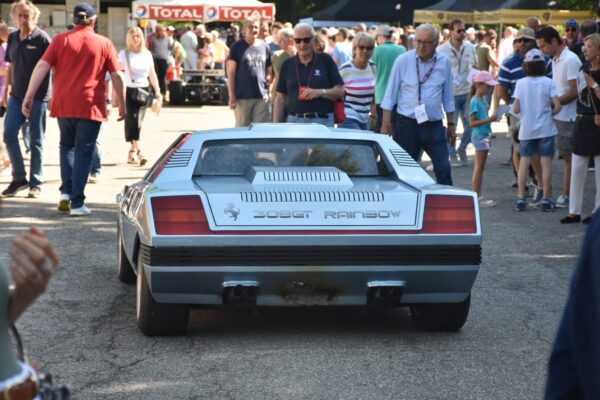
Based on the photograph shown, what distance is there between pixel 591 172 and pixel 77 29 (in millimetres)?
7666

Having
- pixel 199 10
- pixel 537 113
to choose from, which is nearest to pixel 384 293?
pixel 537 113

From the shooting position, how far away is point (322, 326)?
6.80m

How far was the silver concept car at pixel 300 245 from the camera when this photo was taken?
5973mm

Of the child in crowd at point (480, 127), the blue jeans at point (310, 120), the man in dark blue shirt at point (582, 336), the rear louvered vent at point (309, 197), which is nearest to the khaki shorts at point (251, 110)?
the child in crowd at point (480, 127)

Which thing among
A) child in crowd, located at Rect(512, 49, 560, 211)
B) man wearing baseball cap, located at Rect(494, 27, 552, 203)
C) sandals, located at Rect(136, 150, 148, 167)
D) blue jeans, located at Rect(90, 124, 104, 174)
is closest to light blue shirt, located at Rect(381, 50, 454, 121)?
child in crowd, located at Rect(512, 49, 560, 211)

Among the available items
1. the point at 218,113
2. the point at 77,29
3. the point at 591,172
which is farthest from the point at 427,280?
the point at 218,113

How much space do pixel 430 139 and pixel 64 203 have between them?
3357 mm

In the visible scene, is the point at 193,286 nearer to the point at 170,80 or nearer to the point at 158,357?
the point at 158,357

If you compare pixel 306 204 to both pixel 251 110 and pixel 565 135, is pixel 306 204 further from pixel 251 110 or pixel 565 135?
pixel 251 110

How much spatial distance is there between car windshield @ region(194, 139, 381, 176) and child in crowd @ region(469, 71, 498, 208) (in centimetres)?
544

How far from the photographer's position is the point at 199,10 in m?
31.8

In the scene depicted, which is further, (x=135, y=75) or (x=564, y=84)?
(x=135, y=75)

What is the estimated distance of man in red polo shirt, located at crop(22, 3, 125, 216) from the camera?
10.8 metres

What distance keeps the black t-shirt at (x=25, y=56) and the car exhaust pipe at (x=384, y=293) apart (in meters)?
6.78
